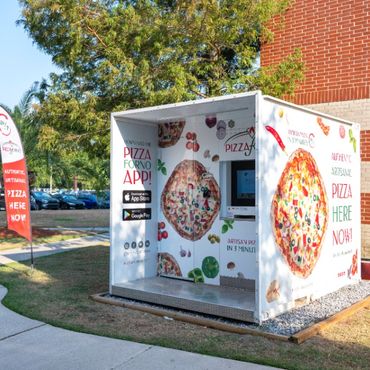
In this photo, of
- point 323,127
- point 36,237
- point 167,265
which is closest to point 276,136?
point 323,127

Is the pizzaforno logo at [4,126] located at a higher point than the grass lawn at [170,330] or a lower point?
higher

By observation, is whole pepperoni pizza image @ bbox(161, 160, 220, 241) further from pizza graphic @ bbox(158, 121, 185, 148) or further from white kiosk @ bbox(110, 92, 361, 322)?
pizza graphic @ bbox(158, 121, 185, 148)

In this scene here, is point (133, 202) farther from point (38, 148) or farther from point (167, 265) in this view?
point (38, 148)

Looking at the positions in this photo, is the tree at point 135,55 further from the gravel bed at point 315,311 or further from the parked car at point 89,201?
the parked car at point 89,201

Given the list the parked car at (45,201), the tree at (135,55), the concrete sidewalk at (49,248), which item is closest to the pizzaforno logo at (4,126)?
the tree at (135,55)

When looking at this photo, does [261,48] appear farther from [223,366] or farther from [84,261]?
[223,366]

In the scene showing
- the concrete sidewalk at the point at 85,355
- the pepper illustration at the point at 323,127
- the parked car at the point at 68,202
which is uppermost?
the pepper illustration at the point at 323,127

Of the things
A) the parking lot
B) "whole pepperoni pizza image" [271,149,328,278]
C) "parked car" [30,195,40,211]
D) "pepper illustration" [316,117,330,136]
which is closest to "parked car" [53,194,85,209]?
"parked car" [30,195,40,211]

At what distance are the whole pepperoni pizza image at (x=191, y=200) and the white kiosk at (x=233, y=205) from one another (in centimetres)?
2

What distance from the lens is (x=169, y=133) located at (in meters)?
8.24

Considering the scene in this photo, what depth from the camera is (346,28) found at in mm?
10039

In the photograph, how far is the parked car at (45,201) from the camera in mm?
35719

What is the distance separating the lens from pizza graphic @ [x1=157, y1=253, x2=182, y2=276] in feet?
26.7

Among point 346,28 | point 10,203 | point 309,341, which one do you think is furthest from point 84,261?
point 346,28
